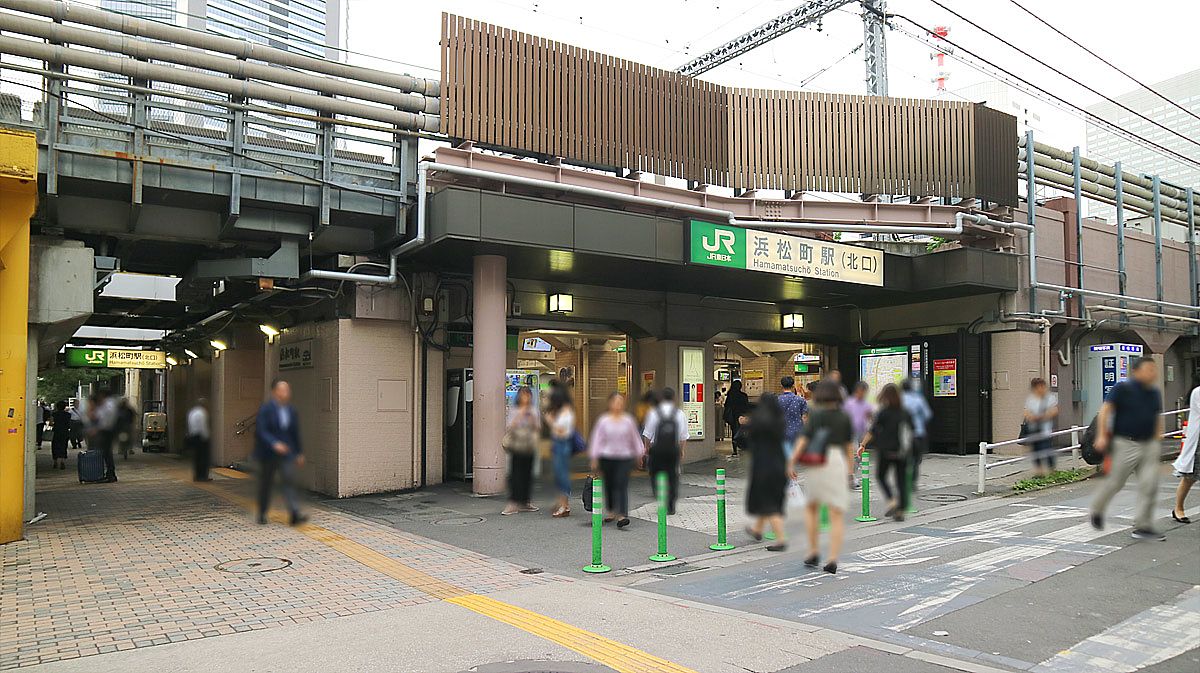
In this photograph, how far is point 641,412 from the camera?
2.29m

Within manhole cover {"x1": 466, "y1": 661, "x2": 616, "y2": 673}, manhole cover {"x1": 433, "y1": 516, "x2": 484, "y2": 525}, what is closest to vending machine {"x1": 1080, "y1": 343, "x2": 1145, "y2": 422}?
manhole cover {"x1": 466, "y1": 661, "x2": 616, "y2": 673}

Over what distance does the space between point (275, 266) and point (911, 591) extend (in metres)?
21.3

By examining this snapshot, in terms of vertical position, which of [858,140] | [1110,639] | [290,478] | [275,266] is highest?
[858,140]

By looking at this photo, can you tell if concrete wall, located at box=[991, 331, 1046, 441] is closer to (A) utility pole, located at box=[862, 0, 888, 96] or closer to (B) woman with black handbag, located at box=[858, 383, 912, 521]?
(A) utility pole, located at box=[862, 0, 888, 96]

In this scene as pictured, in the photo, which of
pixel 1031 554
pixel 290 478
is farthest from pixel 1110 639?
pixel 290 478

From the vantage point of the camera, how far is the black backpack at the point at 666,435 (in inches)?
86.4

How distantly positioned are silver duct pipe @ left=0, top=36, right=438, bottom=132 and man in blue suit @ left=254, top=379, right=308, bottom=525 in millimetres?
1498

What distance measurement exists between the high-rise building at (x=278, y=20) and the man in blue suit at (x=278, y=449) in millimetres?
1112

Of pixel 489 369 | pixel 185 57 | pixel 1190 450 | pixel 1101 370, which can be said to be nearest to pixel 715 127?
pixel 1101 370

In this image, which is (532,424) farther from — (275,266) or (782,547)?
(275,266)

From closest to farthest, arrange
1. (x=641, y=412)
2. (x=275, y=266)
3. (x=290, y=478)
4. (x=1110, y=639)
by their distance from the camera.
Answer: (x=290, y=478) → (x=641, y=412) → (x=275, y=266) → (x=1110, y=639)

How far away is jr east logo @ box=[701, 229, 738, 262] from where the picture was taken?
392 centimetres

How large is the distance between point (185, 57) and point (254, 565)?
2319 cm

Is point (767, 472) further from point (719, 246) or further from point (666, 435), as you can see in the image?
point (719, 246)
